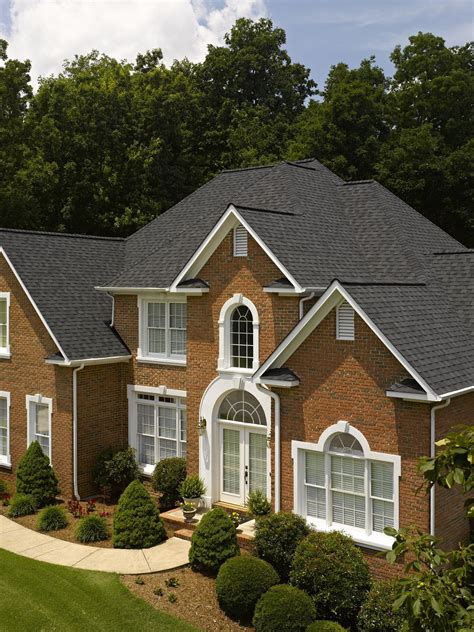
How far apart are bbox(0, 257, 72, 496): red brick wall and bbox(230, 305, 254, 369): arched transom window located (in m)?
5.34

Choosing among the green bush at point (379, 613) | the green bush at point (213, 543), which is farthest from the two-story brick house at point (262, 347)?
the green bush at point (379, 613)

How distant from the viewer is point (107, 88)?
46750 millimetres

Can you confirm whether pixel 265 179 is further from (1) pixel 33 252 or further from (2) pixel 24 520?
(2) pixel 24 520

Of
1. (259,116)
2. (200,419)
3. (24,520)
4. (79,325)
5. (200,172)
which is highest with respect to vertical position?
(259,116)

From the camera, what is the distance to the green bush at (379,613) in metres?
12.4

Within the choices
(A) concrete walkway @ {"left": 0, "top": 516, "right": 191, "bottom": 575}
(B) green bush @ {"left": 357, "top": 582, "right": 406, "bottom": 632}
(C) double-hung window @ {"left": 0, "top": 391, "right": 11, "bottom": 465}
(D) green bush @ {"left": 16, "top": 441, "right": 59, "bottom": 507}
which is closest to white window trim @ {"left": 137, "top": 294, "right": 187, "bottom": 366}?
(D) green bush @ {"left": 16, "top": 441, "right": 59, "bottom": 507}

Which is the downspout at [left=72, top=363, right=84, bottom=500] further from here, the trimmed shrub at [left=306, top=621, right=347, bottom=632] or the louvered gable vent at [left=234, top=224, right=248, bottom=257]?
the trimmed shrub at [left=306, top=621, right=347, bottom=632]

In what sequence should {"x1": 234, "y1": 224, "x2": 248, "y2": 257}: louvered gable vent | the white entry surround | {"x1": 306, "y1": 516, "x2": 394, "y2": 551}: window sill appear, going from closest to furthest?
1. {"x1": 306, "y1": 516, "x2": 394, "y2": 551}: window sill
2. {"x1": 234, "y1": 224, "x2": 248, "y2": 257}: louvered gable vent
3. the white entry surround

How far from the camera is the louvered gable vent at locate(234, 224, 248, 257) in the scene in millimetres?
18609

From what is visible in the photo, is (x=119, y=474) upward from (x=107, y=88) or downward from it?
downward

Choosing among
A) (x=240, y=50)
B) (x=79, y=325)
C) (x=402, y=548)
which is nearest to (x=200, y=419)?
(x=79, y=325)

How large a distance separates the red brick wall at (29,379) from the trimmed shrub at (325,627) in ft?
34.4

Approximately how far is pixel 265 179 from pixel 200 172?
24.4m

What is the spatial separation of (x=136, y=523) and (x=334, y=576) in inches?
228
